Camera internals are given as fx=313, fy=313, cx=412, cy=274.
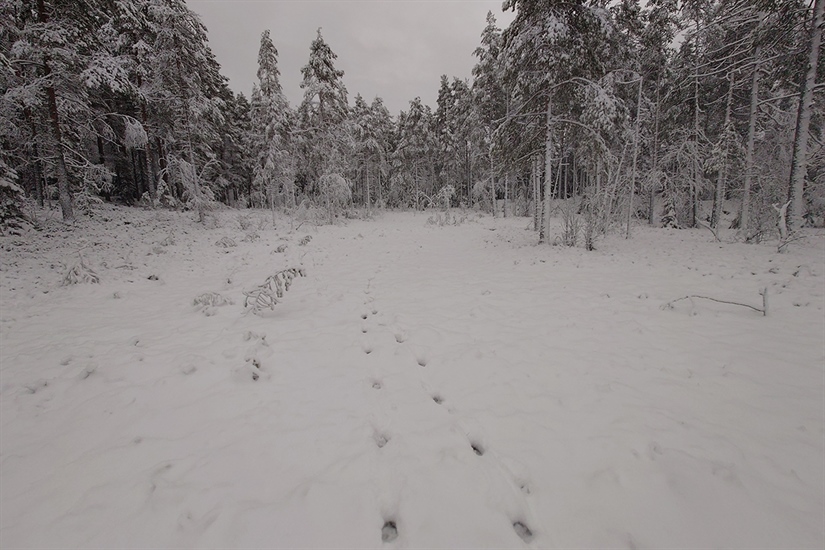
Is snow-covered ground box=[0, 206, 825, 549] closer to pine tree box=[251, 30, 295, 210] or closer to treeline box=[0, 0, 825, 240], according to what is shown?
treeline box=[0, 0, 825, 240]

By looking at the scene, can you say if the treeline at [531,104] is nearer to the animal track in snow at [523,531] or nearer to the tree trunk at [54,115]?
Answer: the tree trunk at [54,115]

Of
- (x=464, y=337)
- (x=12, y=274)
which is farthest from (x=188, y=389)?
(x=12, y=274)

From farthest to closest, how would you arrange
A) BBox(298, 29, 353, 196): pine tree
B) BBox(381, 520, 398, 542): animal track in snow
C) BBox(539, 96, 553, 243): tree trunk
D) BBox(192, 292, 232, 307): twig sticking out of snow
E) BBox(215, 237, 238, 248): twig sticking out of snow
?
1. BBox(298, 29, 353, 196): pine tree
2. BBox(215, 237, 238, 248): twig sticking out of snow
3. BBox(539, 96, 553, 243): tree trunk
4. BBox(192, 292, 232, 307): twig sticking out of snow
5. BBox(381, 520, 398, 542): animal track in snow

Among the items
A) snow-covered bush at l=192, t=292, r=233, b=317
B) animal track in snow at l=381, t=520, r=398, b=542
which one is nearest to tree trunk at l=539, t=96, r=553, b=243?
snow-covered bush at l=192, t=292, r=233, b=317

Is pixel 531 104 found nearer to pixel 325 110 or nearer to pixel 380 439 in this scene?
pixel 380 439

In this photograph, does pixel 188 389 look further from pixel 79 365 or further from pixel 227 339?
pixel 79 365

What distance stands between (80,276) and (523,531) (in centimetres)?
1069

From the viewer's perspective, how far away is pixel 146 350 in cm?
472

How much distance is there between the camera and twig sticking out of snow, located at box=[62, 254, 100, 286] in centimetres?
757

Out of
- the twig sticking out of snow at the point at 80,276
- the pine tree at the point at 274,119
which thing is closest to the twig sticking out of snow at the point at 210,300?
the twig sticking out of snow at the point at 80,276

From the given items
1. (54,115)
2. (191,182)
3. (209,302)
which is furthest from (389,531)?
(191,182)

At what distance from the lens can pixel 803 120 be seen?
32.4 feet

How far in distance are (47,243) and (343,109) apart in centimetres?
1844

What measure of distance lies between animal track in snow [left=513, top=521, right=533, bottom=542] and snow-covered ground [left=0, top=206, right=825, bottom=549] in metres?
0.03
